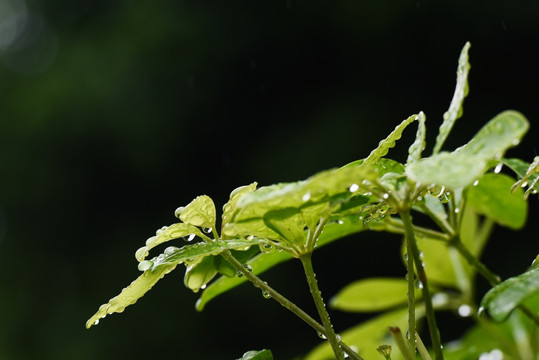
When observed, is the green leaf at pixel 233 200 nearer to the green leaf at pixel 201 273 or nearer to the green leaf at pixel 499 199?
the green leaf at pixel 201 273

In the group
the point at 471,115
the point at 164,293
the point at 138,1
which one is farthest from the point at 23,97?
the point at 471,115

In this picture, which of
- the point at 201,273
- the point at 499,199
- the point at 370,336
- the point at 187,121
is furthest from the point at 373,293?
the point at 187,121

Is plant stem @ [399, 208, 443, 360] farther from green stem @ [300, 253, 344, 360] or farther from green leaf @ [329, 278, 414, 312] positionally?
green leaf @ [329, 278, 414, 312]

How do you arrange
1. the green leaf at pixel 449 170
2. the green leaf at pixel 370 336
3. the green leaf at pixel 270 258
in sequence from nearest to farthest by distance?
the green leaf at pixel 449 170 < the green leaf at pixel 270 258 < the green leaf at pixel 370 336

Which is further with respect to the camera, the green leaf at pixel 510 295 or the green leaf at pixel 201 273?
the green leaf at pixel 201 273

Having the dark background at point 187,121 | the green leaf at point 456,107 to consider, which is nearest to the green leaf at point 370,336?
the green leaf at point 456,107

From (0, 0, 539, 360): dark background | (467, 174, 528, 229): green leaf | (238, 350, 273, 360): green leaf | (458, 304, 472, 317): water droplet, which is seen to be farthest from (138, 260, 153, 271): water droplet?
(0, 0, 539, 360): dark background

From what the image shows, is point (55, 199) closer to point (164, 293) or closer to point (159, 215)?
point (159, 215)

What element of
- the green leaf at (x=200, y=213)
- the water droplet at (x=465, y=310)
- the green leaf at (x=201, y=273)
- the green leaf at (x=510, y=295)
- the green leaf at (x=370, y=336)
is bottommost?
the water droplet at (x=465, y=310)
